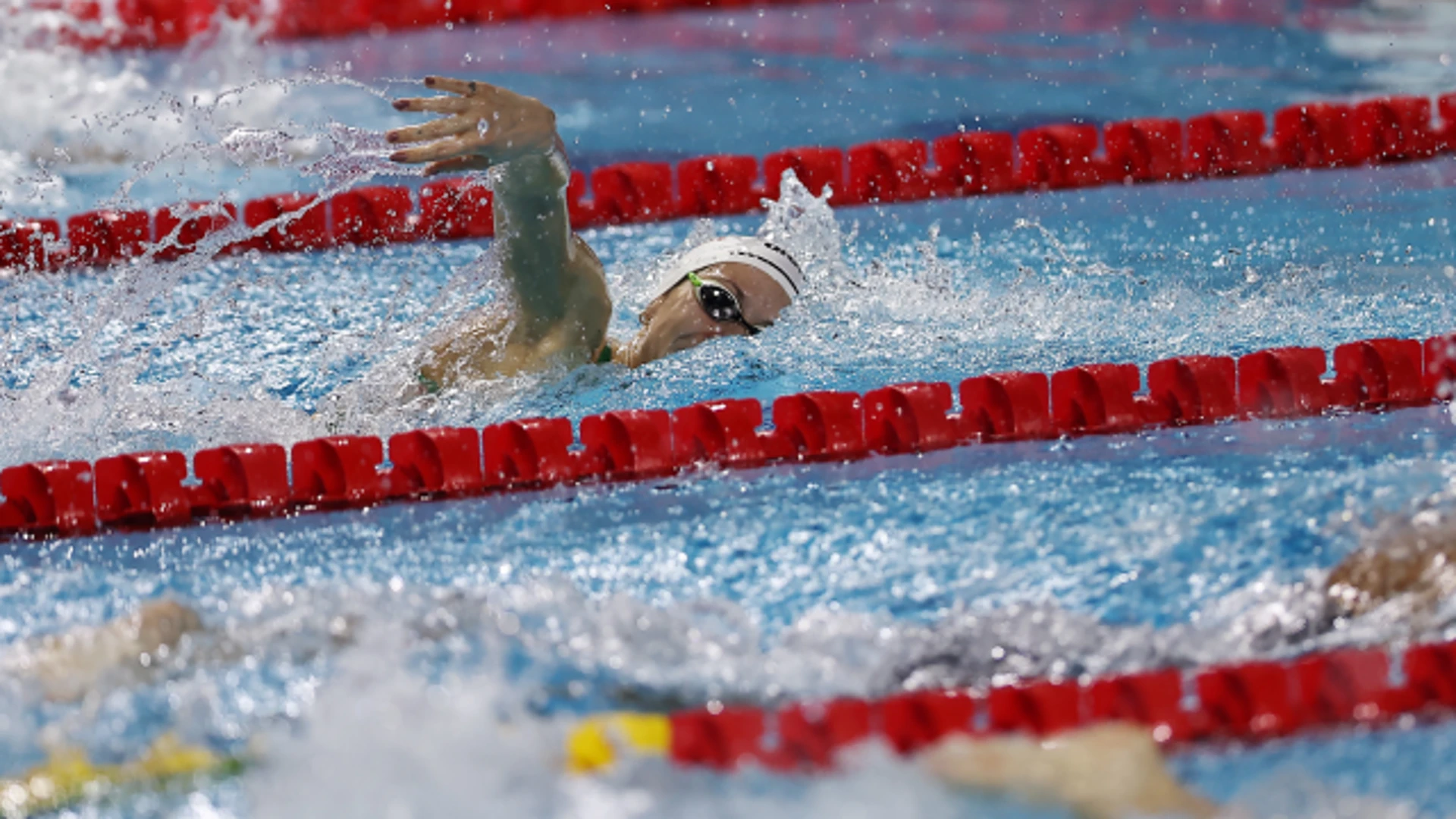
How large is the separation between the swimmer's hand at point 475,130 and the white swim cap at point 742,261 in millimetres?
583

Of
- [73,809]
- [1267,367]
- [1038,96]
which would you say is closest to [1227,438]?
[1267,367]

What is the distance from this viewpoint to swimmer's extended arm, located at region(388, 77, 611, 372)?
256 centimetres

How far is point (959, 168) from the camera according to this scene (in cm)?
474

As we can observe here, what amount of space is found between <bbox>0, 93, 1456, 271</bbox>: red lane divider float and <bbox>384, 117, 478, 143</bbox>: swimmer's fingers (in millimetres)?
2075

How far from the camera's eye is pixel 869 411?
9.56 feet

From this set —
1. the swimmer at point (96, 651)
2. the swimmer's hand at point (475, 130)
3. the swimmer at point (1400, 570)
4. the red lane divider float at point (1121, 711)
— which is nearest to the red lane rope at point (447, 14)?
the swimmer's hand at point (475, 130)

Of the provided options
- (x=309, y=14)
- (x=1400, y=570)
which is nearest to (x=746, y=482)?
(x=1400, y=570)

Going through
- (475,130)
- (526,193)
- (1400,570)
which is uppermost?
(475,130)

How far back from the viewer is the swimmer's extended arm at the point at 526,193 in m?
2.56

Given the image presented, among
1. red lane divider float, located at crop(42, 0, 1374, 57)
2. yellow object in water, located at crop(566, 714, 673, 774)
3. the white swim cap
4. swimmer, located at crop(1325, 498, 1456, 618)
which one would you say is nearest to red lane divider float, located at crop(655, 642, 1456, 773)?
yellow object in water, located at crop(566, 714, 673, 774)

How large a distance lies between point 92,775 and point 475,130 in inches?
46.8

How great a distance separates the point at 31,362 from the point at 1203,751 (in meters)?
2.93

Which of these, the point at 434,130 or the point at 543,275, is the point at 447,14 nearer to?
the point at 543,275

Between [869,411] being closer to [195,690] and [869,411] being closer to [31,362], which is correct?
[195,690]
